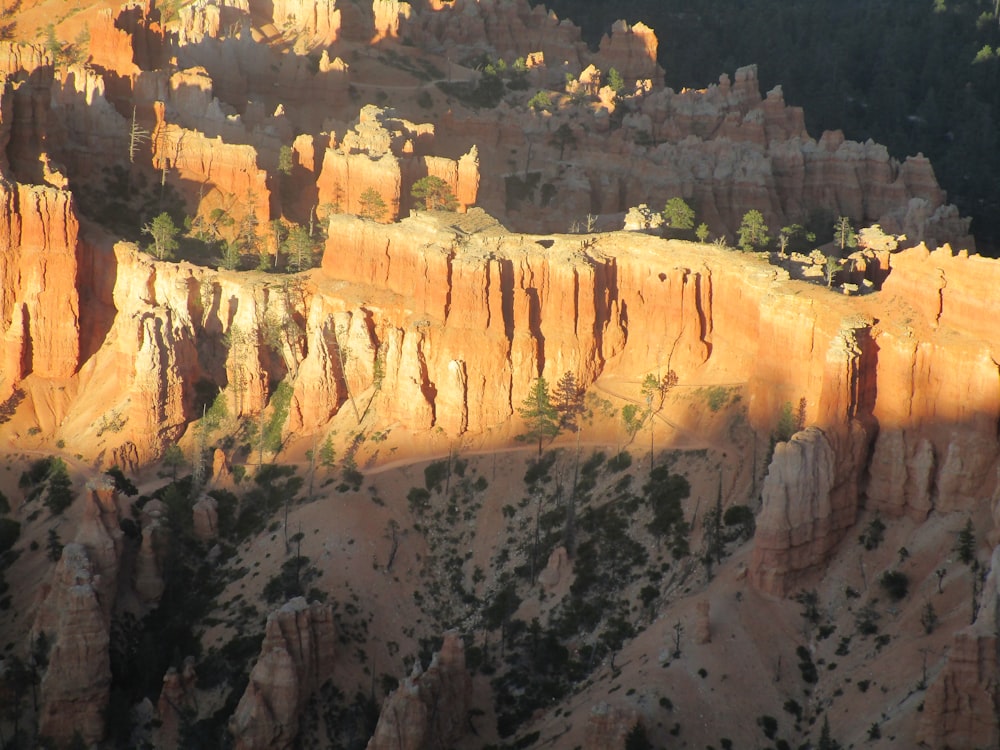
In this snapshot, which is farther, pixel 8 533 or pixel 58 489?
pixel 58 489

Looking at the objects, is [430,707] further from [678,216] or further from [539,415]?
[678,216]

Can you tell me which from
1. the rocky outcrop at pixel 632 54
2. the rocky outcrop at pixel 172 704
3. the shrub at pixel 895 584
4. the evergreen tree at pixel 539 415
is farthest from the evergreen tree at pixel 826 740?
the rocky outcrop at pixel 632 54

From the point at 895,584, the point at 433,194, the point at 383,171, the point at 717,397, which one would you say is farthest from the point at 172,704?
the point at 433,194

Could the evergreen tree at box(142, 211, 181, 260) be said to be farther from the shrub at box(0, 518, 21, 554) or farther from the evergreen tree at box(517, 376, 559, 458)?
the evergreen tree at box(517, 376, 559, 458)

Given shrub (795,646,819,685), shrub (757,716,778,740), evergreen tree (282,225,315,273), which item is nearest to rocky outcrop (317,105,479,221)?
evergreen tree (282,225,315,273)

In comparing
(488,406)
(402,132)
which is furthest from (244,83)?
(488,406)
